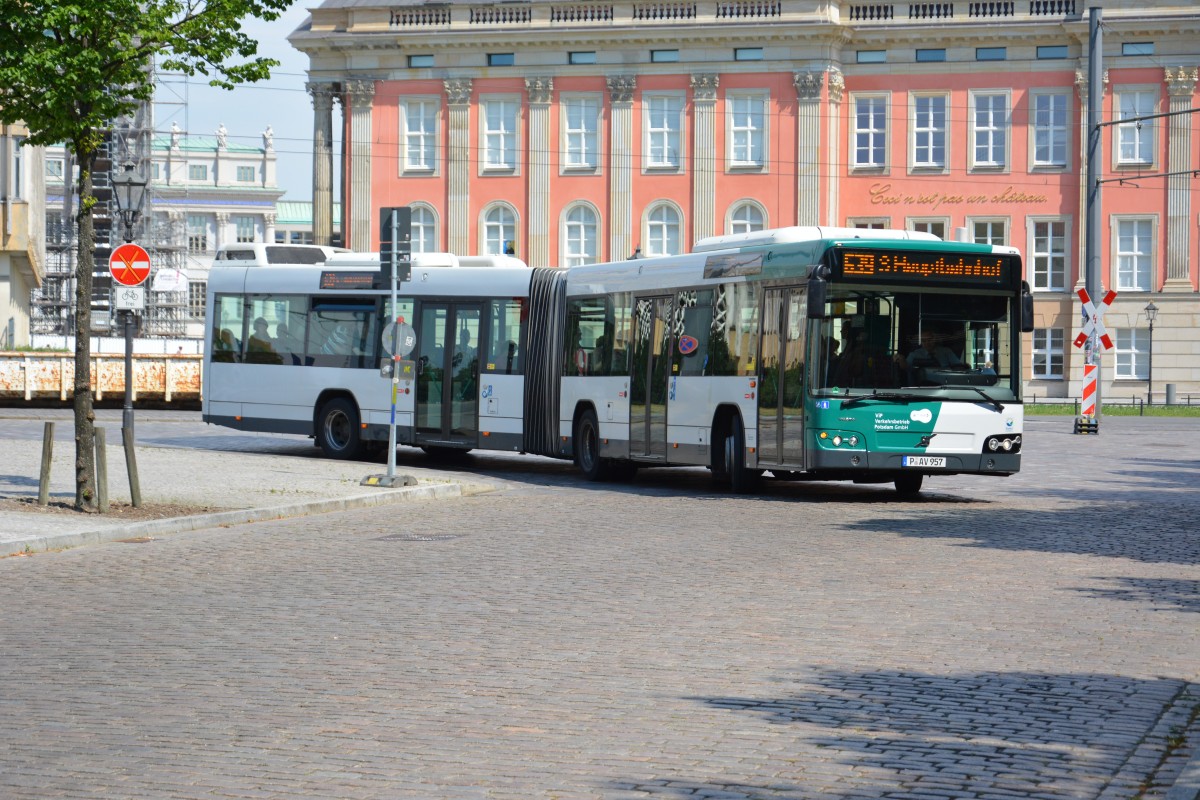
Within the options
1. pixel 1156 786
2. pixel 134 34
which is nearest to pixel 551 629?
pixel 1156 786

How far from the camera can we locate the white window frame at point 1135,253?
208ft

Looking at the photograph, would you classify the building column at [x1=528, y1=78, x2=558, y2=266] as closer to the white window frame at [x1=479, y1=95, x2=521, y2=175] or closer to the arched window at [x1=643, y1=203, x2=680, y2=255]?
the white window frame at [x1=479, y1=95, x2=521, y2=175]

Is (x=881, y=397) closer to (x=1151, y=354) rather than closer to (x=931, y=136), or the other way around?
(x=1151, y=354)

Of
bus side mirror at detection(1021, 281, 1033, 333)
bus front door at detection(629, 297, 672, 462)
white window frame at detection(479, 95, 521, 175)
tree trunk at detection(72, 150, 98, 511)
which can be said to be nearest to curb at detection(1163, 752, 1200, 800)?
tree trunk at detection(72, 150, 98, 511)

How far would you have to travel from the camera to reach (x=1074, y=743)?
24.8ft

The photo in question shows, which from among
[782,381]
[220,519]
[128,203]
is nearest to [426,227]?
[128,203]

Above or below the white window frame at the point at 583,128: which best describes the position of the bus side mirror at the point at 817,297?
below

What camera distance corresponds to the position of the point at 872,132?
64.7 metres

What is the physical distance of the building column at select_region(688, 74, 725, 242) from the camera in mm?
64562

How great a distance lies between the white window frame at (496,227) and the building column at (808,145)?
1006 cm

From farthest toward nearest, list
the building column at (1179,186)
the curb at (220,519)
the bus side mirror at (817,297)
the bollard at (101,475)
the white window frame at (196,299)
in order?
the white window frame at (196,299) → the building column at (1179,186) → the bus side mirror at (817,297) → the bollard at (101,475) → the curb at (220,519)

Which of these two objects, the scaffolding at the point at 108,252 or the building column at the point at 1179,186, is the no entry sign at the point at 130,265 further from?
the scaffolding at the point at 108,252

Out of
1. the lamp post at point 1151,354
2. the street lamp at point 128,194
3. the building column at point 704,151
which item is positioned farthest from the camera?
the building column at point 704,151

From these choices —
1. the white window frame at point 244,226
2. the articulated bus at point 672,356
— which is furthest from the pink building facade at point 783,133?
the white window frame at point 244,226
